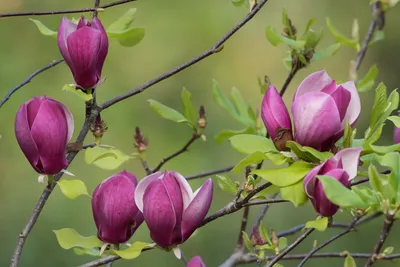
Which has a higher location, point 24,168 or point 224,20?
point 224,20

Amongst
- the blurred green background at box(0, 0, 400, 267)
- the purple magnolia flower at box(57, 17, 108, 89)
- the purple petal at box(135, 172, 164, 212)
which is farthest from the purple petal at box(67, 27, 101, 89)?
the blurred green background at box(0, 0, 400, 267)

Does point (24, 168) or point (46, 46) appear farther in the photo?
point (46, 46)

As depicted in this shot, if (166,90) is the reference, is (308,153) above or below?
above

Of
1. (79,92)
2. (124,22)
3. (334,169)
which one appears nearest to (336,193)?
(334,169)

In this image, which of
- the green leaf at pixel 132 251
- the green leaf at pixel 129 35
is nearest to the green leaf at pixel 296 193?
the green leaf at pixel 132 251

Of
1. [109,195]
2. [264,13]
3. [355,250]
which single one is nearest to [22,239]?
[109,195]

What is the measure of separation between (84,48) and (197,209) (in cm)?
17

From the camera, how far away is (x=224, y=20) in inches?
98.0

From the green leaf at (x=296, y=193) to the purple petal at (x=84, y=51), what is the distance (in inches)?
7.8

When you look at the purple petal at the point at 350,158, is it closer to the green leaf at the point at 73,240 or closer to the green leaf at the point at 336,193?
the green leaf at the point at 336,193

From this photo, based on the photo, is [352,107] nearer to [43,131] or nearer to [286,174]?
[286,174]

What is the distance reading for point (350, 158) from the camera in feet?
1.59

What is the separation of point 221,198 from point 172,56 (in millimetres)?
563

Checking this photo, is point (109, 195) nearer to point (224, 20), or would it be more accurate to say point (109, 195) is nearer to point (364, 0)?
point (224, 20)
